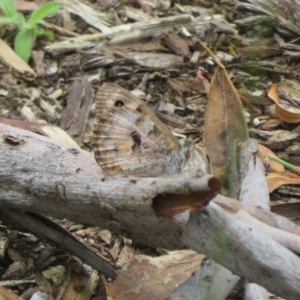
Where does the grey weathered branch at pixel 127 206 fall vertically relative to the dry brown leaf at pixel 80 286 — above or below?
above

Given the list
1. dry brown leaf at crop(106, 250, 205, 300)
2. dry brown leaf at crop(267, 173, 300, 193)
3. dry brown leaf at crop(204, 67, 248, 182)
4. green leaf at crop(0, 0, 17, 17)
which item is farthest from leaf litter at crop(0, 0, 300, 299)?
dry brown leaf at crop(106, 250, 205, 300)

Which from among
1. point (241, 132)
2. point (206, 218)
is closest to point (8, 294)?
point (206, 218)

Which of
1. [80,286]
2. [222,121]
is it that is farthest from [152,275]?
[222,121]

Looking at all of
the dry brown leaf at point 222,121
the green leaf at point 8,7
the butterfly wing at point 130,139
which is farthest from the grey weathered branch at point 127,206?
the green leaf at point 8,7

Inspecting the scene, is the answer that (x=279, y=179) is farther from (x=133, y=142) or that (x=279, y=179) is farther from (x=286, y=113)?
(x=133, y=142)

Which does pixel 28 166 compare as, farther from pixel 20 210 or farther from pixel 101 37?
pixel 101 37

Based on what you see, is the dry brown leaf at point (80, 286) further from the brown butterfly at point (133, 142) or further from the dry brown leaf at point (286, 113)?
the dry brown leaf at point (286, 113)
